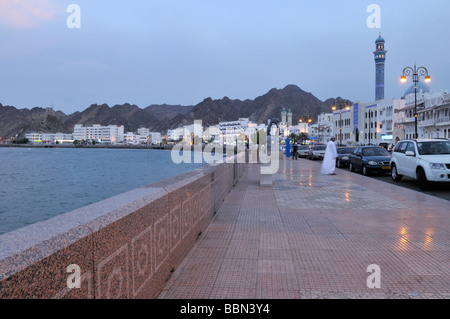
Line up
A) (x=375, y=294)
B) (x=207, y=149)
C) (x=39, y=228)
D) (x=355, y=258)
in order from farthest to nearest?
1. (x=207, y=149)
2. (x=355, y=258)
3. (x=375, y=294)
4. (x=39, y=228)

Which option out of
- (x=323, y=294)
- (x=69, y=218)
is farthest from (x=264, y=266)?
(x=69, y=218)

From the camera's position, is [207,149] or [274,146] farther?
[207,149]

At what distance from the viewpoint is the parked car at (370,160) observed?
19.8 metres

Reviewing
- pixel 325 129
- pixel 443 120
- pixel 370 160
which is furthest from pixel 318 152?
pixel 325 129

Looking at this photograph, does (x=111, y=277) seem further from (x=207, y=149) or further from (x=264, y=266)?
(x=207, y=149)

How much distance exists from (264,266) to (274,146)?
15.6 meters

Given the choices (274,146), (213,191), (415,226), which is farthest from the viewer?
(274,146)

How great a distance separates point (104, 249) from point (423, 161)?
1355 centimetres

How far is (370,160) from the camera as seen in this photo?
20188 millimetres

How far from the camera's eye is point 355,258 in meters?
5.52

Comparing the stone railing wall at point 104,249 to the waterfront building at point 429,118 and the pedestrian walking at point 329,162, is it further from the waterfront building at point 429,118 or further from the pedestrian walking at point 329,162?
the waterfront building at point 429,118

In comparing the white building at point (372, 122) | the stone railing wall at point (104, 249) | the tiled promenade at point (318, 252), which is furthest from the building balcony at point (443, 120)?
the stone railing wall at point (104, 249)

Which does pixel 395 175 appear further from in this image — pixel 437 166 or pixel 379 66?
pixel 379 66

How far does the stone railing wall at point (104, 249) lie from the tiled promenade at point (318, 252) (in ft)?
1.94
